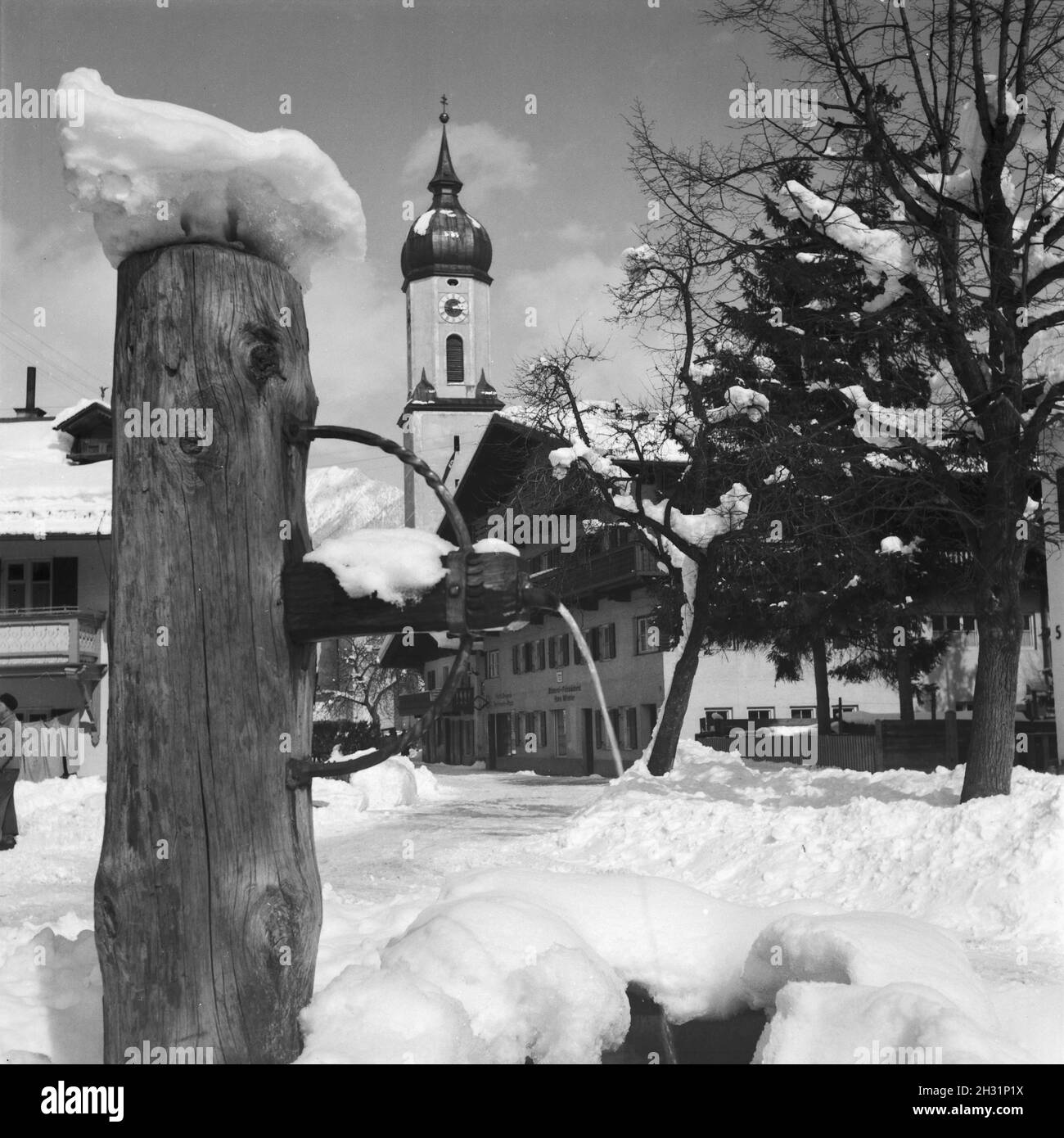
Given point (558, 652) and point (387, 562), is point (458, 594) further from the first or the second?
point (558, 652)

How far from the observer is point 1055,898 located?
9.12 metres

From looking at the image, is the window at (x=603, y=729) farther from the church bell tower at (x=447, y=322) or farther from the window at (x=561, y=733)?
the church bell tower at (x=447, y=322)

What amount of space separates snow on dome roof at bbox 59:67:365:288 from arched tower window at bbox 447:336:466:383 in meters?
66.0

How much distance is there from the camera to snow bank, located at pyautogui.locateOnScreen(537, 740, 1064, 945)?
30.8 ft

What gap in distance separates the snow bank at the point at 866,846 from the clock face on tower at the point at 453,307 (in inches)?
2164

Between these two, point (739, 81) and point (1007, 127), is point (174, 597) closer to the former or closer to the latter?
point (1007, 127)

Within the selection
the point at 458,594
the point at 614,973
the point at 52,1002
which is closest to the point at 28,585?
the point at 52,1002

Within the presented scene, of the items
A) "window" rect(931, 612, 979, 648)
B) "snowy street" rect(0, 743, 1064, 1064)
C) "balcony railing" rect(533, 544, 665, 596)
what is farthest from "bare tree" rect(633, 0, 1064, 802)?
"balcony railing" rect(533, 544, 665, 596)

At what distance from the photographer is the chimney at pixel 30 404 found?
124ft

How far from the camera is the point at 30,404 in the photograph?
38.8 m

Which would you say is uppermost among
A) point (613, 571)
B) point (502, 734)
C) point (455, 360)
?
point (455, 360)

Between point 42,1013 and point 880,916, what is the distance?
2.89 m

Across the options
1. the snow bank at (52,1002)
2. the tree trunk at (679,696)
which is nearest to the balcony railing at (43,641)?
the tree trunk at (679,696)

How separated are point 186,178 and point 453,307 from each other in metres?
66.2
